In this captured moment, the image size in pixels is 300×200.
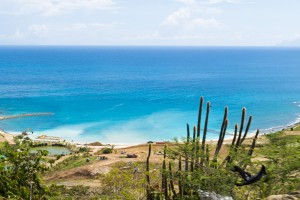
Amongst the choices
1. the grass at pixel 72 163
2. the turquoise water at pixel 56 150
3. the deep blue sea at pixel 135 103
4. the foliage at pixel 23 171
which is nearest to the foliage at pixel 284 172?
the foliage at pixel 23 171

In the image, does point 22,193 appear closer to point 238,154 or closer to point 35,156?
point 35,156

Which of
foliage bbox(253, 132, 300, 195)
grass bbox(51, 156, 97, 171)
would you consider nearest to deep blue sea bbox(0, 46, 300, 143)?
grass bbox(51, 156, 97, 171)

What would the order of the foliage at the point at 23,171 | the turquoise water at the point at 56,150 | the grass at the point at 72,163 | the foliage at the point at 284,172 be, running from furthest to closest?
1. the turquoise water at the point at 56,150
2. the grass at the point at 72,163
3. the foliage at the point at 23,171
4. the foliage at the point at 284,172

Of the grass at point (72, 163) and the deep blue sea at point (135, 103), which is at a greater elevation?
the deep blue sea at point (135, 103)

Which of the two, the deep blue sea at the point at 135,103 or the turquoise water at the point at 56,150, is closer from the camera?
the turquoise water at the point at 56,150

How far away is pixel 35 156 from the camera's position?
1058cm

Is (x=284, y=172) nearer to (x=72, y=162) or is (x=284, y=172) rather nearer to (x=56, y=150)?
(x=72, y=162)

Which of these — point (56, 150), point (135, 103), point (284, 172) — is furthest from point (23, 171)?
point (135, 103)

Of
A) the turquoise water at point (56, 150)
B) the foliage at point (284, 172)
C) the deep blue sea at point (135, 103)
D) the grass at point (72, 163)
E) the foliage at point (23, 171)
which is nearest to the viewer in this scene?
the foliage at point (284, 172)

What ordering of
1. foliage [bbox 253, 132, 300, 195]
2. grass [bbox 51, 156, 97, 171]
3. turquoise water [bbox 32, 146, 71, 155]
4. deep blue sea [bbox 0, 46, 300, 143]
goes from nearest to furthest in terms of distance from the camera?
foliage [bbox 253, 132, 300, 195], grass [bbox 51, 156, 97, 171], turquoise water [bbox 32, 146, 71, 155], deep blue sea [bbox 0, 46, 300, 143]

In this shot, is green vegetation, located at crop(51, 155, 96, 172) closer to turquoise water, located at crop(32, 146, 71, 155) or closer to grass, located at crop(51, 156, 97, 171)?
grass, located at crop(51, 156, 97, 171)

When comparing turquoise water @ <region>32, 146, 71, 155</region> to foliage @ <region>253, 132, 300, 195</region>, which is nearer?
foliage @ <region>253, 132, 300, 195</region>

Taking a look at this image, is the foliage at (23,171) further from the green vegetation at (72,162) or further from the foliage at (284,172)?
the green vegetation at (72,162)

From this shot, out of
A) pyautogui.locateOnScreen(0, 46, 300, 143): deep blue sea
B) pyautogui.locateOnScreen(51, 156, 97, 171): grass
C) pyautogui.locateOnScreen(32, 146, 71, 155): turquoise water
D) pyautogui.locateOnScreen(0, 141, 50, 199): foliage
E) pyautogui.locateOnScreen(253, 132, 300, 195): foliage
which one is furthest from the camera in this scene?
pyautogui.locateOnScreen(0, 46, 300, 143): deep blue sea
